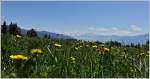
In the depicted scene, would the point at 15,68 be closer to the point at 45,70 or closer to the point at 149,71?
the point at 45,70

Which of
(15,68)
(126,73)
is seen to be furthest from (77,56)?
(15,68)

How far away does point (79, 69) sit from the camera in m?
5.08

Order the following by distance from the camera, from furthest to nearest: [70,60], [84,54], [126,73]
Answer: [84,54] → [70,60] → [126,73]

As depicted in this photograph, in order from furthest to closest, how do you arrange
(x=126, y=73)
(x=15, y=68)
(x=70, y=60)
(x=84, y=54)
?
1. (x=84, y=54)
2. (x=70, y=60)
3. (x=126, y=73)
4. (x=15, y=68)

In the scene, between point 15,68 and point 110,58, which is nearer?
point 15,68

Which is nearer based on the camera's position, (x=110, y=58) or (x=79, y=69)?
(x=79, y=69)

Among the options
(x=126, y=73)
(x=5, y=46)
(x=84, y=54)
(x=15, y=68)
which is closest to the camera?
(x=15, y=68)

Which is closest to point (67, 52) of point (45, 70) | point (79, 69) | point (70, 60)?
point (70, 60)

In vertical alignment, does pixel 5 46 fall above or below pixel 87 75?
above

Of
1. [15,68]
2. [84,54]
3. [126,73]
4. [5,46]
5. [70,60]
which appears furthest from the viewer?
[84,54]

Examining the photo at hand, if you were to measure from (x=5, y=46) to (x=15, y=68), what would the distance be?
1.57 meters

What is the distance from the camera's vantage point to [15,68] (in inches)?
181

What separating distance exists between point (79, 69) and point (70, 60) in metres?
0.66

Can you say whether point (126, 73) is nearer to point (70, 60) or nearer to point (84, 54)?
point (70, 60)
